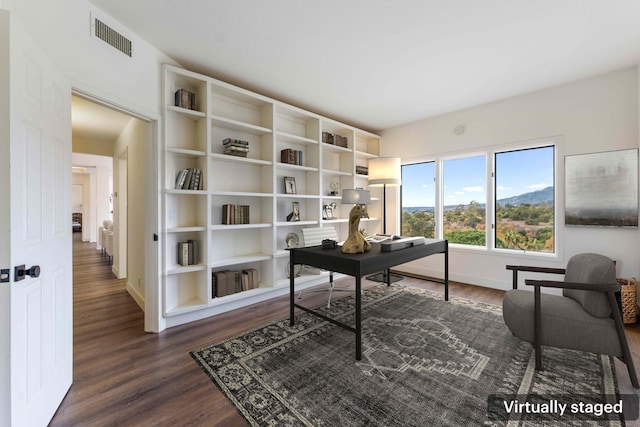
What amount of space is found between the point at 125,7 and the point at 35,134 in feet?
4.42

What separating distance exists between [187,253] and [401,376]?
2.36 m

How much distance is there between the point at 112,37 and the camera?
2135mm

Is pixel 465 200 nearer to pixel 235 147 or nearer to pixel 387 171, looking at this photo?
pixel 387 171

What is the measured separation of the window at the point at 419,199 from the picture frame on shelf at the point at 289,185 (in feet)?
7.48

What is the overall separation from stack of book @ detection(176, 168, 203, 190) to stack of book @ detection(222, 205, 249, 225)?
1.38 feet

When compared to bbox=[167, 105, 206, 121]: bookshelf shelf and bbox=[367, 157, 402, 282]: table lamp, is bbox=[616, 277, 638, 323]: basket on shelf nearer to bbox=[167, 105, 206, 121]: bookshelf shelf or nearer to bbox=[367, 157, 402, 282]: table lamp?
bbox=[367, 157, 402, 282]: table lamp

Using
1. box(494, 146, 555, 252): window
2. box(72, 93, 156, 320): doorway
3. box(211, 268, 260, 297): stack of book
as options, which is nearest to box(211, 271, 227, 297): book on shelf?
box(211, 268, 260, 297): stack of book

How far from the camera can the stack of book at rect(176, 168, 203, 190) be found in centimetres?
275

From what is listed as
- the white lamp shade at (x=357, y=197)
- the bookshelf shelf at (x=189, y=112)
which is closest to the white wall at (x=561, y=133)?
the white lamp shade at (x=357, y=197)

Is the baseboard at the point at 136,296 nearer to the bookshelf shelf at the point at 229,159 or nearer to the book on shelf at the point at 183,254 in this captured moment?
the book on shelf at the point at 183,254

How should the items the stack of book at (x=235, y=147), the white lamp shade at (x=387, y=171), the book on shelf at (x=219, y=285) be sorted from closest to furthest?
the book on shelf at (x=219, y=285) → the stack of book at (x=235, y=147) → the white lamp shade at (x=387, y=171)

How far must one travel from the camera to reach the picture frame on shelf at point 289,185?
12.4ft

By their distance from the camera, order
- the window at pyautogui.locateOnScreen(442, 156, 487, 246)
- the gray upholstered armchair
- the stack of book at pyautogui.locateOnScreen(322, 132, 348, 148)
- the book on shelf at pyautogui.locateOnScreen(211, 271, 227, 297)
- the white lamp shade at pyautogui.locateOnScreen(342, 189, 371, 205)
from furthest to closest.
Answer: the stack of book at pyautogui.locateOnScreen(322, 132, 348, 148) < the window at pyautogui.locateOnScreen(442, 156, 487, 246) < the white lamp shade at pyautogui.locateOnScreen(342, 189, 371, 205) < the book on shelf at pyautogui.locateOnScreen(211, 271, 227, 297) < the gray upholstered armchair

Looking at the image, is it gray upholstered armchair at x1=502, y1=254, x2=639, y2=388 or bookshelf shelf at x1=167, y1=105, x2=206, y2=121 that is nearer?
gray upholstered armchair at x1=502, y1=254, x2=639, y2=388
